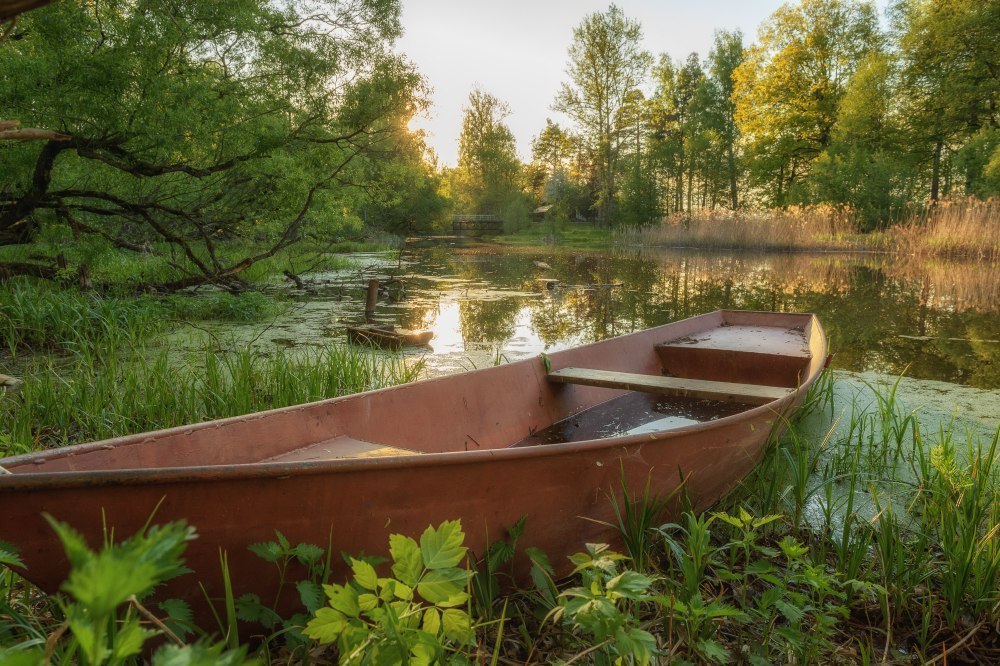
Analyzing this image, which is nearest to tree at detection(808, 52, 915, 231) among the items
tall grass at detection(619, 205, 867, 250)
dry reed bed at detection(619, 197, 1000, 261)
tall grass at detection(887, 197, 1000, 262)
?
dry reed bed at detection(619, 197, 1000, 261)

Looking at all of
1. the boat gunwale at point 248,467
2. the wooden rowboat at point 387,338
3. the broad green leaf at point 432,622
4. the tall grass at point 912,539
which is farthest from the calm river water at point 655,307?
the broad green leaf at point 432,622

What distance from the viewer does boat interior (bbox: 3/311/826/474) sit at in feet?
6.05

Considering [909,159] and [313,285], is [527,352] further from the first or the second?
[909,159]

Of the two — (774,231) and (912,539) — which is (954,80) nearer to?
(774,231)

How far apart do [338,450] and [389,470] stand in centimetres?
71

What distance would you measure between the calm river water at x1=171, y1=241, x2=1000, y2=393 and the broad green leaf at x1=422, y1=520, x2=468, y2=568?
339 centimetres

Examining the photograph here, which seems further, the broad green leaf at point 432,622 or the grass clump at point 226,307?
the grass clump at point 226,307

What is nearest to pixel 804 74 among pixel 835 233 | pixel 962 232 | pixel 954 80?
pixel 954 80

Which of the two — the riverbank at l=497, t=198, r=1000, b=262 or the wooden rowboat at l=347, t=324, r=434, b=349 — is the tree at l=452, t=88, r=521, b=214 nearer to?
the riverbank at l=497, t=198, r=1000, b=262

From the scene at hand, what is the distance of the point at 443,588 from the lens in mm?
1113

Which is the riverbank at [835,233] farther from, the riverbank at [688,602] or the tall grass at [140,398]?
the tall grass at [140,398]

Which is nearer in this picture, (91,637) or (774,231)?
(91,637)

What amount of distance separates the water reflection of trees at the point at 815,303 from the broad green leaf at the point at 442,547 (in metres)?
4.35

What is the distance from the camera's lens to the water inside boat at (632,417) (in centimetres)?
335
